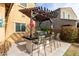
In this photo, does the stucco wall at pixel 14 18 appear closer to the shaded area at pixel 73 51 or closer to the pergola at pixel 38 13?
the pergola at pixel 38 13

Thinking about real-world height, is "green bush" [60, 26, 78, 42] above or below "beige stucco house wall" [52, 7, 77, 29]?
below

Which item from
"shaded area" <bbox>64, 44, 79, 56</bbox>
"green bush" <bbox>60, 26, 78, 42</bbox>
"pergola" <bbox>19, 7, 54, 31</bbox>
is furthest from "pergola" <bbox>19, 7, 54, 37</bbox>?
"shaded area" <bbox>64, 44, 79, 56</bbox>

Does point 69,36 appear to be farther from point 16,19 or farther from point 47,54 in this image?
point 16,19

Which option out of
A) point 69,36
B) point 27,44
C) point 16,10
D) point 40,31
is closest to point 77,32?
point 69,36

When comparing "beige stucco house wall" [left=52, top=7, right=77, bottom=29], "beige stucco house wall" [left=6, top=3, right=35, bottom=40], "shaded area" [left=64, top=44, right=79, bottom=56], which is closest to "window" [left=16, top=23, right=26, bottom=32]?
"beige stucco house wall" [left=6, top=3, right=35, bottom=40]

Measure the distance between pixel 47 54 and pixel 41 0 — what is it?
45cm

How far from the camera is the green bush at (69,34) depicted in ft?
4.65

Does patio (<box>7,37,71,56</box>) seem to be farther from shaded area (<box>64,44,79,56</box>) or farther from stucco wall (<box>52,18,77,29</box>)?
stucco wall (<box>52,18,77,29</box>)

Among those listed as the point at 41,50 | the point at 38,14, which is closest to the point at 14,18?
the point at 38,14

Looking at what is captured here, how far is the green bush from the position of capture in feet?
4.65

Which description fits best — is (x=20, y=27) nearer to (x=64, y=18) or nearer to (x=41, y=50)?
(x=41, y=50)

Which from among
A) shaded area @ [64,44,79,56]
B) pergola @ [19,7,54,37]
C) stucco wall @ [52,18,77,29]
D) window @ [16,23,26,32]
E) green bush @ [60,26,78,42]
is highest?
pergola @ [19,7,54,37]

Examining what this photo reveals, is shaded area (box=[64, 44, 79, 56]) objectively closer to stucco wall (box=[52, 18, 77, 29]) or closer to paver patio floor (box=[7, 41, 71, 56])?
paver patio floor (box=[7, 41, 71, 56])

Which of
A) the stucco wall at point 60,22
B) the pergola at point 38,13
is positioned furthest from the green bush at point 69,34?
the pergola at point 38,13
